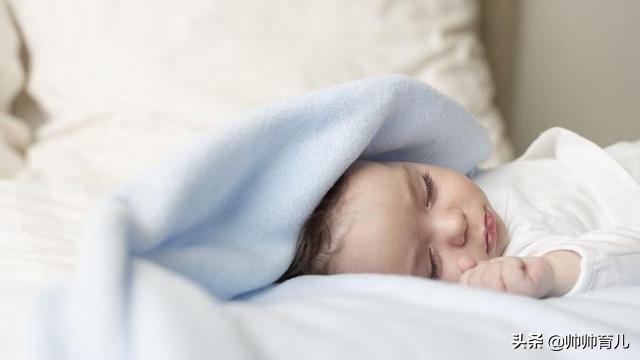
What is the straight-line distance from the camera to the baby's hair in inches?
31.0

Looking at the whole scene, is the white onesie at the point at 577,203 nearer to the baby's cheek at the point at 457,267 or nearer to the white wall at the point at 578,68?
the baby's cheek at the point at 457,267

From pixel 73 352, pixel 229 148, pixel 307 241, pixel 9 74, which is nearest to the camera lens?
pixel 73 352

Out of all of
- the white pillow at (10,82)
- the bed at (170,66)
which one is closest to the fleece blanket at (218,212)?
the bed at (170,66)

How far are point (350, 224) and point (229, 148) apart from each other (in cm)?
16

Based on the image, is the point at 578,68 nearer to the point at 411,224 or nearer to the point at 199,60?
the point at 199,60

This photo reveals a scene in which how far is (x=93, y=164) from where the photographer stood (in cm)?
116

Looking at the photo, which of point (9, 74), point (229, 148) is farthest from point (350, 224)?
point (9, 74)

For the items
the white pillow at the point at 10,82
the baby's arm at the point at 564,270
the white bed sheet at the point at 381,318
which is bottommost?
the white pillow at the point at 10,82

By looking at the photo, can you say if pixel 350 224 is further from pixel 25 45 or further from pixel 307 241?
pixel 25 45

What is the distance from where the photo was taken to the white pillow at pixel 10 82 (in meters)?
1.22

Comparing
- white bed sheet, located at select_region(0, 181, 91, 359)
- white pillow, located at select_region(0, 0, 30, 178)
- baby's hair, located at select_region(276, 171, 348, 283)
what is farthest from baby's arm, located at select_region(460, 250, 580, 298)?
white pillow, located at select_region(0, 0, 30, 178)

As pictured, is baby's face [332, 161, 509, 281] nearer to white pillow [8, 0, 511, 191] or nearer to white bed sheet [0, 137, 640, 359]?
white bed sheet [0, 137, 640, 359]

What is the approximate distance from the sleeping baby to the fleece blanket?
0.04 meters

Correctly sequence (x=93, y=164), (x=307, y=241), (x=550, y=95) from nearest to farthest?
1. (x=307, y=241)
2. (x=93, y=164)
3. (x=550, y=95)
